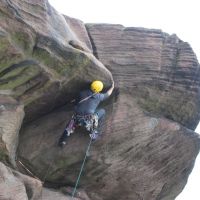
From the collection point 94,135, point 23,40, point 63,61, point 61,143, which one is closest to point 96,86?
point 63,61

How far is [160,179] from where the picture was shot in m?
23.0

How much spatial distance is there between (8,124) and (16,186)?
2.77m

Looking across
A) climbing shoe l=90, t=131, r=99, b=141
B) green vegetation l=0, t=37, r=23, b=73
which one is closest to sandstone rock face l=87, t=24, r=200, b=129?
climbing shoe l=90, t=131, r=99, b=141

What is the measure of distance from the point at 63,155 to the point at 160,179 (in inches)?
171

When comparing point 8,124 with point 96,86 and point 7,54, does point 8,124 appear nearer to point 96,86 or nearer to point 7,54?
point 7,54

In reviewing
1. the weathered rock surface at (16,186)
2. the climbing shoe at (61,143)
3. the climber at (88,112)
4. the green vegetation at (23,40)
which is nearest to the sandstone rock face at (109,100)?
the green vegetation at (23,40)

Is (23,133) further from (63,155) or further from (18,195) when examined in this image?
(18,195)

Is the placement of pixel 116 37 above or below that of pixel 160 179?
above

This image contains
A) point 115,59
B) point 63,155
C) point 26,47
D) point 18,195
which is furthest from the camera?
point 115,59

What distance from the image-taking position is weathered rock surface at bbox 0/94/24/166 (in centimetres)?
1966

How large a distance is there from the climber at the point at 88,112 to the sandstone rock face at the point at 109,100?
42 centimetres

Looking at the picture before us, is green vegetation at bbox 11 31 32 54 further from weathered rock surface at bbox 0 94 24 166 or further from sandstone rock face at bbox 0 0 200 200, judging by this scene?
weathered rock surface at bbox 0 94 24 166

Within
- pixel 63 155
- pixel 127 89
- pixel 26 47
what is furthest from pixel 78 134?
pixel 26 47

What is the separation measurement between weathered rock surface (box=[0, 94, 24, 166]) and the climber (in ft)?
6.30
